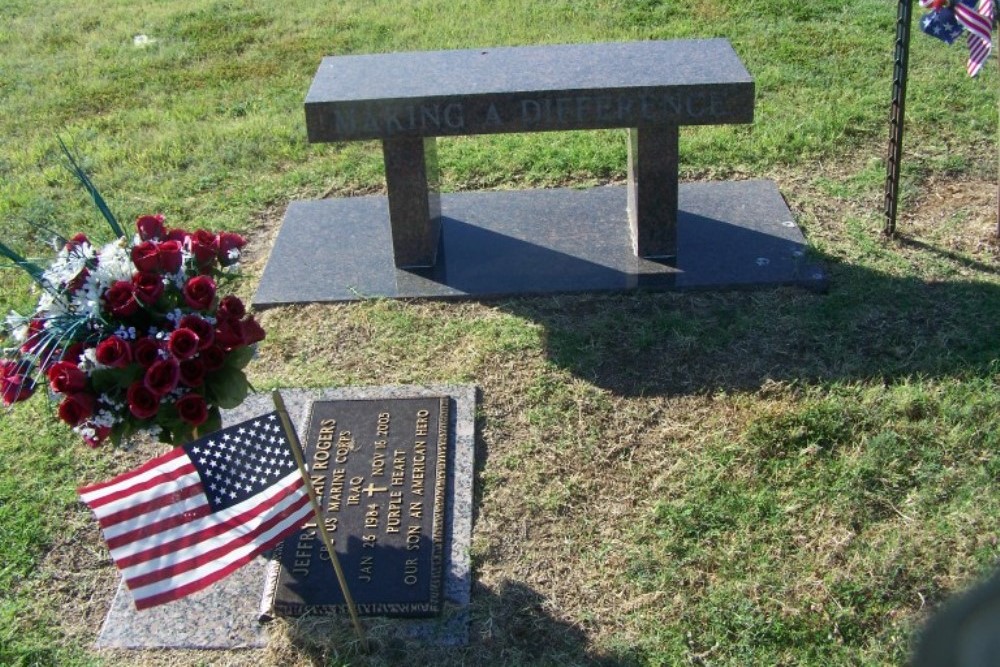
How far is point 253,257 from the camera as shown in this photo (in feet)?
20.2

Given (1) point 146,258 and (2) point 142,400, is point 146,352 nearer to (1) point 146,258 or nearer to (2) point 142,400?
(2) point 142,400

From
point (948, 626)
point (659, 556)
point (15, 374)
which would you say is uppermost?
point (948, 626)

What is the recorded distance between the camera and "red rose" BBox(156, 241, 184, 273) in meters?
3.45

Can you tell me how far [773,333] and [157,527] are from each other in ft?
9.47

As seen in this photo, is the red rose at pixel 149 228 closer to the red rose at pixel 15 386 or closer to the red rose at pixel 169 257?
the red rose at pixel 169 257

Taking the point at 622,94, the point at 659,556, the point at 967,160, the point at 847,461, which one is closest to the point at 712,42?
the point at 622,94

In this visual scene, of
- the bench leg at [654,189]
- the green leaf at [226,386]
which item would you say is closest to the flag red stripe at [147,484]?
the green leaf at [226,386]

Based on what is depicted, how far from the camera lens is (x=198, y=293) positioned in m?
3.40

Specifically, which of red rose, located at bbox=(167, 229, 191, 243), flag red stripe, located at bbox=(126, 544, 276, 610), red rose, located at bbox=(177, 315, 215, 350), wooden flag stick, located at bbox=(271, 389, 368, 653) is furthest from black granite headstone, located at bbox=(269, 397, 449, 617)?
red rose, located at bbox=(167, 229, 191, 243)

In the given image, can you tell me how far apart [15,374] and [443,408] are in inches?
68.4

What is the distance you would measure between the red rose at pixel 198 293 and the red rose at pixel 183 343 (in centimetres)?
13

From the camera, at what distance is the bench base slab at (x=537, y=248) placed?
5531mm

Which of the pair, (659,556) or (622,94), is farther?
(622,94)

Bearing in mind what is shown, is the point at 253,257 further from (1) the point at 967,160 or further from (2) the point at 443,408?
→ (1) the point at 967,160
